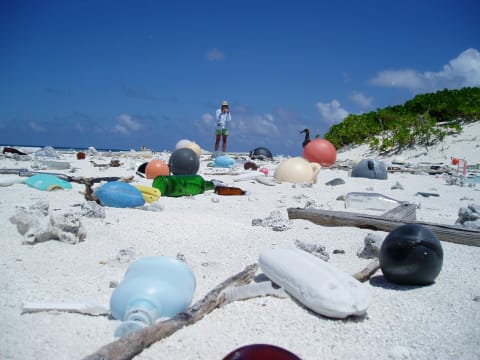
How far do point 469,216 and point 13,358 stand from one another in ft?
11.5

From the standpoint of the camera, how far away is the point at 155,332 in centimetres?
144

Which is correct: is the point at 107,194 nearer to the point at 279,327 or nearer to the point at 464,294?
the point at 279,327

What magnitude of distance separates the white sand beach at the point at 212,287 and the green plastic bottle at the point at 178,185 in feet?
3.55

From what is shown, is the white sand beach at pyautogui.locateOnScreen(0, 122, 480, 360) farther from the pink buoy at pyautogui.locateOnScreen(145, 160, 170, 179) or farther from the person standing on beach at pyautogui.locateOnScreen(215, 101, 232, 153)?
the person standing on beach at pyautogui.locateOnScreen(215, 101, 232, 153)

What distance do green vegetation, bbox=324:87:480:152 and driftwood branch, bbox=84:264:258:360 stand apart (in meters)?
14.4

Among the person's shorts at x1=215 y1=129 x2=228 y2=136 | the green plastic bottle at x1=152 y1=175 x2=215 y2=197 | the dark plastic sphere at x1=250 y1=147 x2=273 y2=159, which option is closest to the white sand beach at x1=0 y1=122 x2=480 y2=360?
the green plastic bottle at x1=152 y1=175 x2=215 y2=197

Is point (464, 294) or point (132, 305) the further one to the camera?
point (464, 294)

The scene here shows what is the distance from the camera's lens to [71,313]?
1.69 meters

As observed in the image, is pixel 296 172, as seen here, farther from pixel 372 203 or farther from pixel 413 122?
pixel 413 122

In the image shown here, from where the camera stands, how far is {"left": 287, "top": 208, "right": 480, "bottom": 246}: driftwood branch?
3.00 metres

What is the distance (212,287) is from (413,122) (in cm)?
1510

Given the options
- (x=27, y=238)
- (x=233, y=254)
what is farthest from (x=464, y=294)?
(x=27, y=238)

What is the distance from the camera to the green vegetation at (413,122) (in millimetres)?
14703

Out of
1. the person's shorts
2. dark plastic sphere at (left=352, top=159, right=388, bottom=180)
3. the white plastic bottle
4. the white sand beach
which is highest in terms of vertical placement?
the person's shorts
